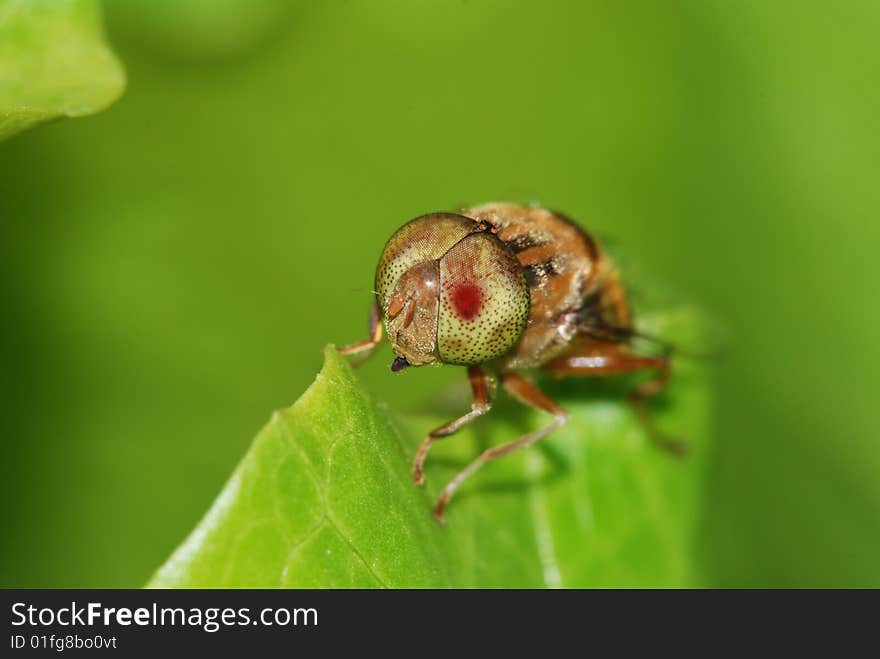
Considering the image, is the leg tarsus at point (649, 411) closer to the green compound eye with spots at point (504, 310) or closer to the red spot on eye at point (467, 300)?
the green compound eye with spots at point (504, 310)

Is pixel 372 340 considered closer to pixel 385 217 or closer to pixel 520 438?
pixel 520 438

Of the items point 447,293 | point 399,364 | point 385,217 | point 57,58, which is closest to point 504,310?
point 447,293

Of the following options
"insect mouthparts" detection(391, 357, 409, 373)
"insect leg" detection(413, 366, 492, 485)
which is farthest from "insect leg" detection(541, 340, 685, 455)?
"insect mouthparts" detection(391, 357, 409, 373)

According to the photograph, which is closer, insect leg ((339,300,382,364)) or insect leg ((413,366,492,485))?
insect leg ((413,366,492,485))

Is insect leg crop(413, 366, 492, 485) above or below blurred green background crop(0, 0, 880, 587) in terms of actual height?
below

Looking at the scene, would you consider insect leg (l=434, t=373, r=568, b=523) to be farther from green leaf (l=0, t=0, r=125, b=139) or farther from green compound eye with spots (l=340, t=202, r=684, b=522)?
green leaf (l=0, t=0, r=125, b=139)

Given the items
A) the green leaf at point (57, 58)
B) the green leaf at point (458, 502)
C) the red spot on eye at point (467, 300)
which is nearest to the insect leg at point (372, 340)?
the green leaf at point (458, 502)
